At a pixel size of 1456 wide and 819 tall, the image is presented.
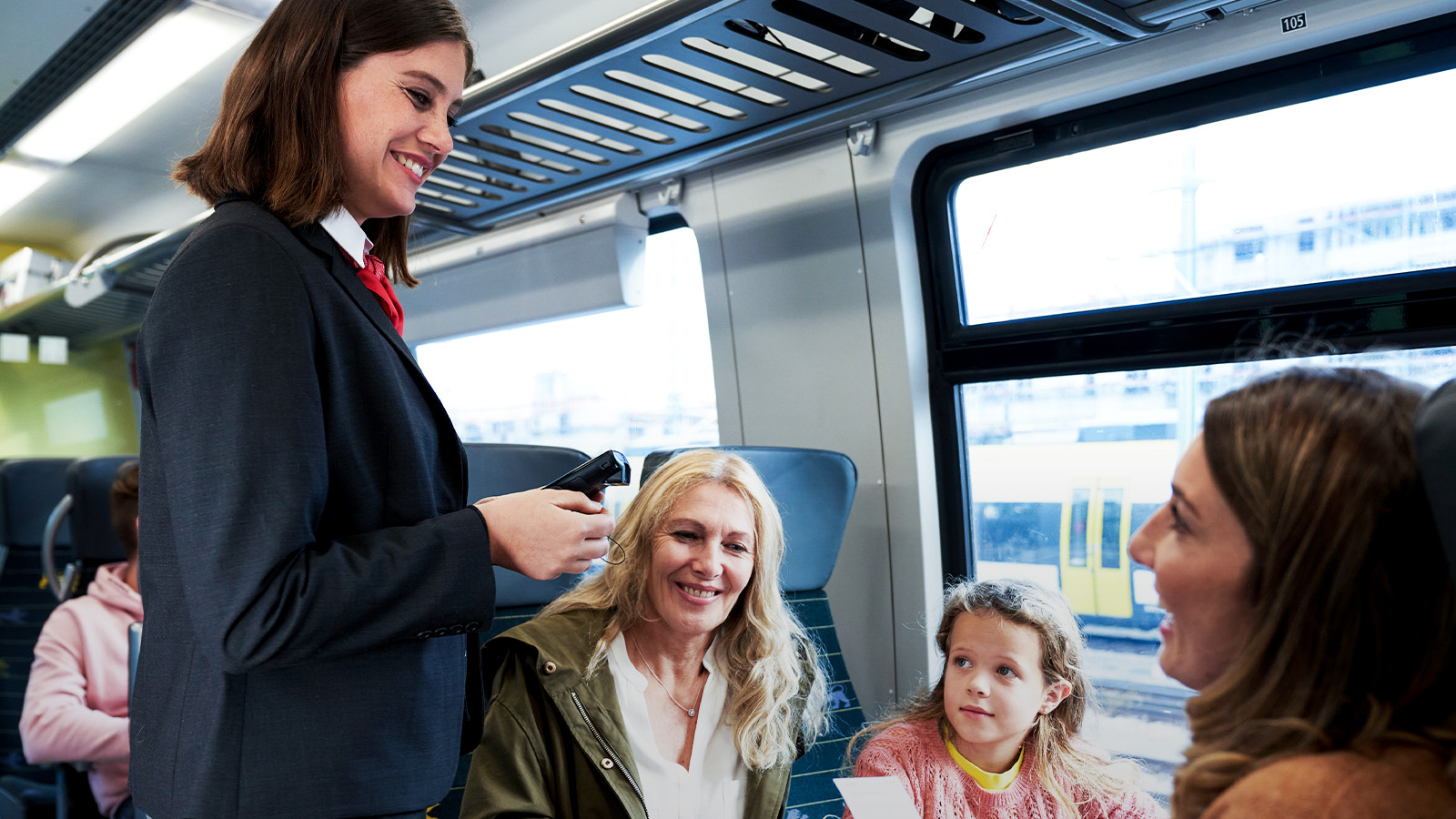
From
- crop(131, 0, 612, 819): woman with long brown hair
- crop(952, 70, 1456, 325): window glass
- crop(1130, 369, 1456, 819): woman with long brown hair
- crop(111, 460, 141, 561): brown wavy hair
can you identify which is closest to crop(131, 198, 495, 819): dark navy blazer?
crop(131, 0, 612, 819): woman with long brown hair

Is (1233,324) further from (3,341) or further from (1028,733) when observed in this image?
(3,341)

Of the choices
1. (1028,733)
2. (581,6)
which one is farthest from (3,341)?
(1028,733)

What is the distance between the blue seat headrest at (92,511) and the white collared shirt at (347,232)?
8.44 feet

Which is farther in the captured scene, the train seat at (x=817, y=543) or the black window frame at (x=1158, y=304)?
the train seat at (x=817, y=543)

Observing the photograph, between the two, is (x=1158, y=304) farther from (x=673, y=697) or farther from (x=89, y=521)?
(x=89, y=521)

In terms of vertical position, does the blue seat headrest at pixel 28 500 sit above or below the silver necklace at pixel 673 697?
above

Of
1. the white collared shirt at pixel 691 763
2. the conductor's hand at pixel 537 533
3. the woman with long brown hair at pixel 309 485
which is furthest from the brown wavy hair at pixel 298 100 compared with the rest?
the white collared shirt at pixel 691 763

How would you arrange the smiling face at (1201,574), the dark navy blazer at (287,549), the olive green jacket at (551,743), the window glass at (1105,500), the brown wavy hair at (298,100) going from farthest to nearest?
the window glass at (1105,500), the olive green jacket at (551,743), the brown wavy hair at (298,100), the dark navy blazer at (287,549), the smiling face at (1201,574)

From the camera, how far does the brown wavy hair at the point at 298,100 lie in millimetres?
1183

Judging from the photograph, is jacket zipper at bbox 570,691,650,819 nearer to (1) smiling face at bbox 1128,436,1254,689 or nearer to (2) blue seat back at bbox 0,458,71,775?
(1) smiling face at bbox 1128,436,1254,689

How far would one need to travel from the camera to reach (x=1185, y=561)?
88 cm

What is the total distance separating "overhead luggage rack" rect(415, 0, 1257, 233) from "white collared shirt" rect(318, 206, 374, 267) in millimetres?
853

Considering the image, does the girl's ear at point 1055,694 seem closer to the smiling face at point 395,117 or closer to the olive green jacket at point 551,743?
the olive green jacket at point 551,743

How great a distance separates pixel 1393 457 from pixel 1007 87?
5.83ft
